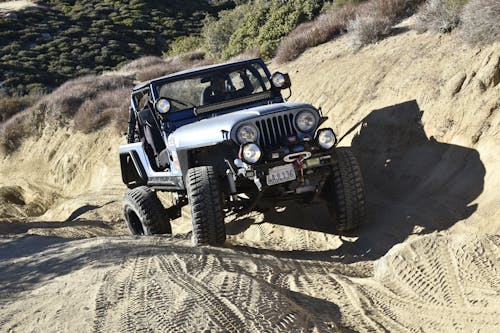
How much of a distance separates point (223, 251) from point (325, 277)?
4.12 feet

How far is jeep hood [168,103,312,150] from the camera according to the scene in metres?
5.92

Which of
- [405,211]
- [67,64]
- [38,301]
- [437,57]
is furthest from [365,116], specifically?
[67,64]

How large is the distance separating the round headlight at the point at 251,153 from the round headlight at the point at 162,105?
189 centimetres

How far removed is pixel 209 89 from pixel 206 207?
2154mm

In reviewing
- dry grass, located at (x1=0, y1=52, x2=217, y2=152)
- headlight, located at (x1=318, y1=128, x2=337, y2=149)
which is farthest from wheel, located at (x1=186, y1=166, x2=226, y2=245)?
dry grass, located at (x1=0, y1=52, x2=217, y2=152)

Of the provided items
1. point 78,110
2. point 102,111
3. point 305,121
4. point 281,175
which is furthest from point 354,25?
point 78,110

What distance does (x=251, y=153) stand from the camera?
18.7 feet

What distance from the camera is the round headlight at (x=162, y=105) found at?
712 cm

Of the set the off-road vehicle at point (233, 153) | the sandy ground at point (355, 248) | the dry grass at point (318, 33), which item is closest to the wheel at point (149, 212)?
the off-road vehicle at point (233, 153)

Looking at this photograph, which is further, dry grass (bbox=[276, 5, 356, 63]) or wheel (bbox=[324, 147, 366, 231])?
dry grass (bbox=[276, 5, 356, 63])

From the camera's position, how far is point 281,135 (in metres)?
6.09

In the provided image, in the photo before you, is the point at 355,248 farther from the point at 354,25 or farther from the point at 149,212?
the point at 354,25

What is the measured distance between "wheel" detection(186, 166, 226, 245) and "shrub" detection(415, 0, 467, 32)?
5.26 metres

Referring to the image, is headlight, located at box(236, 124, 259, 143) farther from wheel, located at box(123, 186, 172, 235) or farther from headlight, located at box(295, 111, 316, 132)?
wheel, located at box(123, 186, 172, 235)
